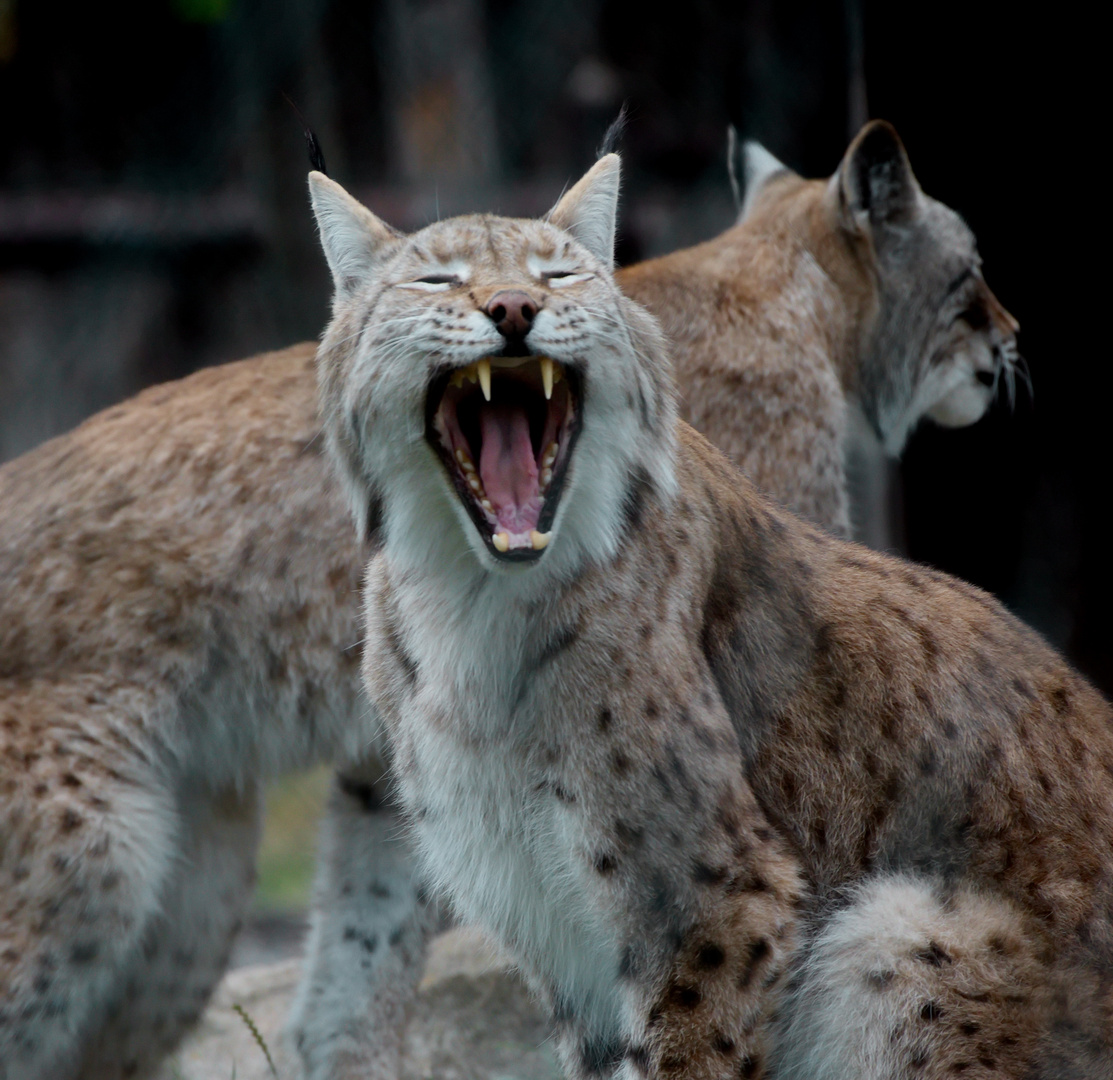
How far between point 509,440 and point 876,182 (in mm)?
2124

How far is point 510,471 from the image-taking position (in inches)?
102

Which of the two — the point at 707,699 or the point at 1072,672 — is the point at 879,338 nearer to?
the point at 1072,672

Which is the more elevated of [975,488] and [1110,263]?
[1110,263]

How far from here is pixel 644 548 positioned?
2760mm

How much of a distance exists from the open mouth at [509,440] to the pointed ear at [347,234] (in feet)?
1.74

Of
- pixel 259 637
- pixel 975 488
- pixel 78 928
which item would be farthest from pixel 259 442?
pixel 975 488

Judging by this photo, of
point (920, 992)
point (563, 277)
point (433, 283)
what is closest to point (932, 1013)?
point (920, 992)

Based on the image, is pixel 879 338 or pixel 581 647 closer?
pixel 581 647

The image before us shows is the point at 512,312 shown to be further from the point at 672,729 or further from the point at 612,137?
the point at 612,137

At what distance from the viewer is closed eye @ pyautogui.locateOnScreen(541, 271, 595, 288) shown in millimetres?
2752

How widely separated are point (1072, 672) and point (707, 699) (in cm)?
82

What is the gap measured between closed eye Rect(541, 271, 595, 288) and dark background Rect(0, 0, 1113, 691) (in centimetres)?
178

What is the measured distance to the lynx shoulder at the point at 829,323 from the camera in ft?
13.2

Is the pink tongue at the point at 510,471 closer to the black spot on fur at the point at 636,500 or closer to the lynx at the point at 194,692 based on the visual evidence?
the black spot on fur at the point at 636,500
